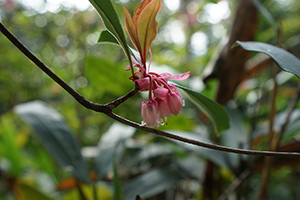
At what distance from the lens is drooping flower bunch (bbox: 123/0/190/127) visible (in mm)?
→ 309

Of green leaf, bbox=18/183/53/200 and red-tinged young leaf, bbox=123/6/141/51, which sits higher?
red-tinged young leaf, bbox=123/6/141/51

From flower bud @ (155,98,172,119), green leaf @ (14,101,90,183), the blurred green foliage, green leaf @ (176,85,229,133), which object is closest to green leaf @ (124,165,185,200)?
the blurred green foliage

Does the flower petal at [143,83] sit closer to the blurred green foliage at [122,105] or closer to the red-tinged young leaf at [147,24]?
the red-tinged young leaf at [147,24]

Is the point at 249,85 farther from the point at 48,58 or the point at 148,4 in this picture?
the point at 48,58

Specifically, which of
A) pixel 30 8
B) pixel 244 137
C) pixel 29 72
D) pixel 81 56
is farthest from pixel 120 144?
pixel 30 8

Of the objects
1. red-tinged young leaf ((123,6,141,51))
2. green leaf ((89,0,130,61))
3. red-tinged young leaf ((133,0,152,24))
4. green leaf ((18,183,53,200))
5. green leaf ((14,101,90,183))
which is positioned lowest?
green leaf ((18,183,53,200))

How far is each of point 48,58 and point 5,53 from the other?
28cm

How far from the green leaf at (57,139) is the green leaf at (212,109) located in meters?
0.43

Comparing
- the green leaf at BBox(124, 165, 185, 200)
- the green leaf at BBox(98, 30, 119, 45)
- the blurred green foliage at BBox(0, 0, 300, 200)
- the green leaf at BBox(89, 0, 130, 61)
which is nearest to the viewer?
the green leaf at BBox(89, 0, 130, 61)

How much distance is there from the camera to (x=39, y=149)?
55.0 inches

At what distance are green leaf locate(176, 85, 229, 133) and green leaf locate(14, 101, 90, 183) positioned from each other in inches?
17.0

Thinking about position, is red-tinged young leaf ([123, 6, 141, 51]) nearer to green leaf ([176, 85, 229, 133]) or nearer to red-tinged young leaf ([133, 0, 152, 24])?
red-tinged young leaf ([133, 0, 152, 24])

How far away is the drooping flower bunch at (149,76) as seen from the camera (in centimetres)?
31

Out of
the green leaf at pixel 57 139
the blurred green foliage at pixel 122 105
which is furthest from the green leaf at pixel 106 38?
the green leaf at pixel 57 139
